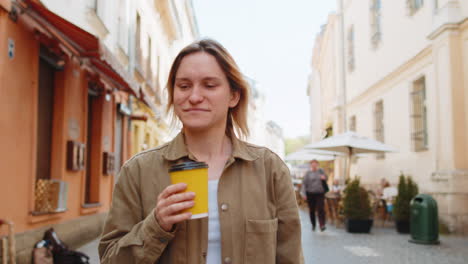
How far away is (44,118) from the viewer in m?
8.45

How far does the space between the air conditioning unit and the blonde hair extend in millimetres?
6041

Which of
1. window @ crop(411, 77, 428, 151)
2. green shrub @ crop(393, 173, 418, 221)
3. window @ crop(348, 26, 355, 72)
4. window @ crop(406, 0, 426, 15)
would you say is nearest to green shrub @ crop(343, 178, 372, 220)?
green shrub @ crop(393, 173, 418, 221)

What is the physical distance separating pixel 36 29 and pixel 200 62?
5.86 meters

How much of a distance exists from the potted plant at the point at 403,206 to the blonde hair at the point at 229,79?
1074 cm

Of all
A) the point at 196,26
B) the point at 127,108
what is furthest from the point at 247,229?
the point at 196,26

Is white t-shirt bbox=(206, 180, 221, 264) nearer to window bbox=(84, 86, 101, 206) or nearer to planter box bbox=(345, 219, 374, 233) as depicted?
window bbox=(84, 86, 101, 206)

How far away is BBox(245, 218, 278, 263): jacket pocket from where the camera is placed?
188 centimetres

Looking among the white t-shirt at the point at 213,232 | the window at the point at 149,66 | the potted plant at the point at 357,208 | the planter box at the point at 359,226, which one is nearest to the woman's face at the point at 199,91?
the white t-shirt at the point at 213,232

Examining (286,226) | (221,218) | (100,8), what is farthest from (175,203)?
(100,8)

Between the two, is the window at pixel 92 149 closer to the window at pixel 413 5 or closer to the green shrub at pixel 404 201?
the green shrub at pixel 404 201

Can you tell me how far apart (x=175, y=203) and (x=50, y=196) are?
7.06 m

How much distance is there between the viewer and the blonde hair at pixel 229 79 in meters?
1.99

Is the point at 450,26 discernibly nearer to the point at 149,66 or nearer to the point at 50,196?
the point at 50,196

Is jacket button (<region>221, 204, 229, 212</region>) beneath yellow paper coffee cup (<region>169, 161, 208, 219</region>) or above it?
beneath
